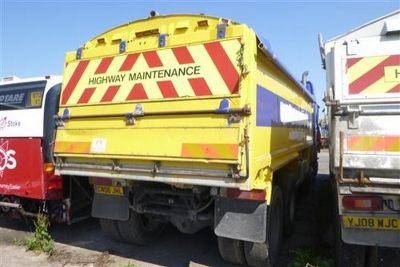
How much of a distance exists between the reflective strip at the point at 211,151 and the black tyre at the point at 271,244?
1206 mm

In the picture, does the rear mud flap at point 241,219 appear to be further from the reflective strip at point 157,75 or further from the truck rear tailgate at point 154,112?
the reflective strip at point 157,75

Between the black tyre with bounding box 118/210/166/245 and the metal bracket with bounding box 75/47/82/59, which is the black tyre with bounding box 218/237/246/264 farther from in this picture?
the metal bracket with bounding box 75/47/82/59

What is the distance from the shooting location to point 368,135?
2.87 meters

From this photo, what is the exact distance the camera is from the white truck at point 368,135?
282 centimetres

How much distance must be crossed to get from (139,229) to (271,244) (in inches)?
68.0

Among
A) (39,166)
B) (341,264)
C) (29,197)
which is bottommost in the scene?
(341,264)

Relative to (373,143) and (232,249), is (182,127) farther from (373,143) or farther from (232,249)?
(373,143)

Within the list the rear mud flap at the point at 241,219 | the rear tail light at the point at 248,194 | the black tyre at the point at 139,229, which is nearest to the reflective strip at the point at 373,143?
the rear tail light at the point at 248,194

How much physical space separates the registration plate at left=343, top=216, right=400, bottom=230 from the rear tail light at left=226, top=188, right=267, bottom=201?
764 mm

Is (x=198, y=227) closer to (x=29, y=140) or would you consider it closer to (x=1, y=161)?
(x=29, y=140)

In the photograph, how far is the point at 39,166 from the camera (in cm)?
488

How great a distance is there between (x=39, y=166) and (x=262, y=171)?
9.93ft

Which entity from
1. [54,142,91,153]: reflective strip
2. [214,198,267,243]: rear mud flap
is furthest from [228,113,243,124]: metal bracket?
[54,142,91,153]: reflective strip

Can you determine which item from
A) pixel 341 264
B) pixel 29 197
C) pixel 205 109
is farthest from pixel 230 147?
pixel 29 197
